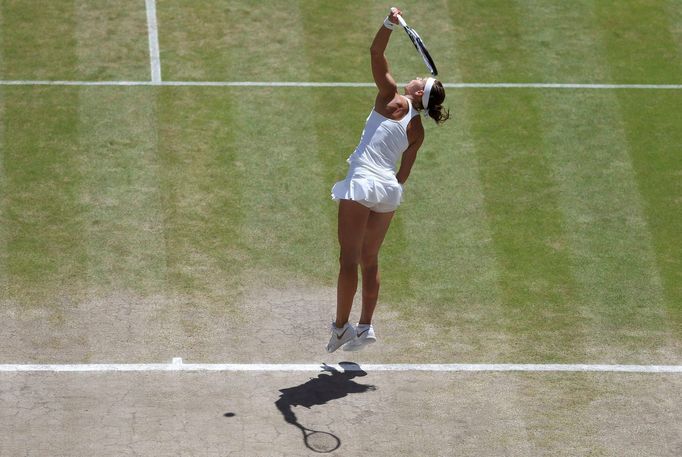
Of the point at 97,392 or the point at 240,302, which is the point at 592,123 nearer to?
the point at 240,302

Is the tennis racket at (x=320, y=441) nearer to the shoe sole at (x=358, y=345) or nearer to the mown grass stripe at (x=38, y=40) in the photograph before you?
the shoe sole at (x=358, y=345)

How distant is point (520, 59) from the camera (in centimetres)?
1591

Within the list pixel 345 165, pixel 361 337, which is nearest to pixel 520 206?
pixel 345 165

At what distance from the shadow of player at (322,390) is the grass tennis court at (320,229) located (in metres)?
0.04

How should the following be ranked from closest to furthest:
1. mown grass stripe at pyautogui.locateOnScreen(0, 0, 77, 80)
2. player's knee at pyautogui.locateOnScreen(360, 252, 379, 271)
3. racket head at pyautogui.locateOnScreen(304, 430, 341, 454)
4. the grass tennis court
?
racket head at pyautogui.locateOnScreen(304, 430, 341, 454) < the grass tennis court < player's knee at pyautogui.locateOnScreen(360, 252, 379, 271) < mown grass stripe at pyautogui.locateOnScreen(0, 0, 77, 80)

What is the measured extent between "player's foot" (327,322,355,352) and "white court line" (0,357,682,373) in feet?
0.63

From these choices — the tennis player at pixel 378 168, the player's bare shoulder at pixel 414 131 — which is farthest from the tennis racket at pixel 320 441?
the player's bare shoulder at pixel 414 131

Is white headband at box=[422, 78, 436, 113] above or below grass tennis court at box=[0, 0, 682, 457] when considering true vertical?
above

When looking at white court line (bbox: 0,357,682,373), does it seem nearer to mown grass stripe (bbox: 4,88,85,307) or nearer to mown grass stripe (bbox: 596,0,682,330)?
mown grass stripe (bbox: 596,0,682,330)

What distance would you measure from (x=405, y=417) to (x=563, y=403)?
1336mm

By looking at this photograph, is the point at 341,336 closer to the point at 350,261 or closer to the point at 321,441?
the point at 350,261

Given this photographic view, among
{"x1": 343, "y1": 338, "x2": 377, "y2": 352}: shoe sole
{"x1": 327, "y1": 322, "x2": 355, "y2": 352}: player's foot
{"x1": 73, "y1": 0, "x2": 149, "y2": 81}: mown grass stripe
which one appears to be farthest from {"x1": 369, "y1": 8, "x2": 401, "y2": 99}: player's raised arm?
{"x1": 73, "y1": 0, "x2": 149, "y2": 81}: mown grass stripe

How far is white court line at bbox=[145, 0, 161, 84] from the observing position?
15328 mm

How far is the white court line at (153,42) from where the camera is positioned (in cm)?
1533
